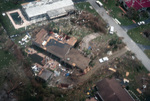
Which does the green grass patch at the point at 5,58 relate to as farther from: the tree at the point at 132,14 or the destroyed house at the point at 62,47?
the tree at the point at 132,14

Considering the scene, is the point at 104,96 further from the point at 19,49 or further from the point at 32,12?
the point at 32,12

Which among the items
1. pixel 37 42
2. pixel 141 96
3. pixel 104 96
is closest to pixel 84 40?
pixel 37 42

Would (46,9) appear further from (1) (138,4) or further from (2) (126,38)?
(1) (138,4)

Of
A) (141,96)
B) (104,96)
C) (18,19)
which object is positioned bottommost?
(141,96)

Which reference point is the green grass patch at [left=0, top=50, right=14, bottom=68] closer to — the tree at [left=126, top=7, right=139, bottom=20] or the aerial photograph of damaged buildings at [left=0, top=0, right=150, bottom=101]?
the aerial photograph of damaged buildings at [left=0, top=0, right=150, bottom=101]

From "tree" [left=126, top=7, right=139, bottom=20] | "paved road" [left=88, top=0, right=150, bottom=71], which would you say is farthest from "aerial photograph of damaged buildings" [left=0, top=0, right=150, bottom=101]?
"tree" [left=126, top=7, right=139, bottom=20]

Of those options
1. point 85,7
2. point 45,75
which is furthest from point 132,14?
point 45,75
